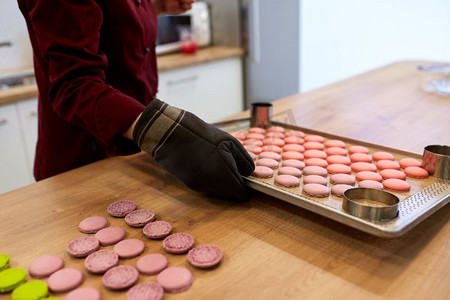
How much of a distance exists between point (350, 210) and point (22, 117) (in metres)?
1.76

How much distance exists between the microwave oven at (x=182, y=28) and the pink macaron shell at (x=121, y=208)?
83.0 inches

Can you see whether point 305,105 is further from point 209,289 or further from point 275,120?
point 209,289

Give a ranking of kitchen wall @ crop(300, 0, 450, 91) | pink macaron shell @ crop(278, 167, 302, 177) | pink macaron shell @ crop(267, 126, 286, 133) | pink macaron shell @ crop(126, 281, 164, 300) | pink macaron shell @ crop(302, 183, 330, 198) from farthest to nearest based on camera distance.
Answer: kitchen wall @ crop(300, 0, 450, 91) → pink macaron shell @ crop(267, 126, 286, 133) → pink macaron shell @ crop(278, 167, 302, 177) → pink macaron shell @ crop(302, 183, 330, 198) → pink macaron shell @ crop(126, 281, 164, 300)

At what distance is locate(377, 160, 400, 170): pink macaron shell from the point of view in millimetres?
1017

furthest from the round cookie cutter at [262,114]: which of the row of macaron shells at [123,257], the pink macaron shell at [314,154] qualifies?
→ the row of macaron shells at [123,257]

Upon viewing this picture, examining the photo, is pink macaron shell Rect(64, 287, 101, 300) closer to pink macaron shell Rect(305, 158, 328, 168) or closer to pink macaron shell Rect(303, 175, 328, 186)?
pink macaron shell Rect(303, 175, 328, 186)

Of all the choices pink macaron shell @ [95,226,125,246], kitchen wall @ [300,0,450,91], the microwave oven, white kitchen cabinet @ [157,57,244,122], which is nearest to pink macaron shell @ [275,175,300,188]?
pink macaron shell @ [95,226,125,246]

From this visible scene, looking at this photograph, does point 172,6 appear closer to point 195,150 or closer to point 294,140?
point 294,140

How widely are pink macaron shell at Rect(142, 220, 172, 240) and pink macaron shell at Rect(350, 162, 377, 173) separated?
46cm

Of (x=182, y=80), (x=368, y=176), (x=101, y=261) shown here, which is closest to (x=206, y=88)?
(x=182, y=80)

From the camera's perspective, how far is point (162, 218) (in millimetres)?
879

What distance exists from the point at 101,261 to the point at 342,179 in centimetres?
52

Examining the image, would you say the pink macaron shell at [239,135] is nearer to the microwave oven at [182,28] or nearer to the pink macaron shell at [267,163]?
the pink macaron shell at [267,163]

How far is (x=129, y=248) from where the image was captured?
765 mm
